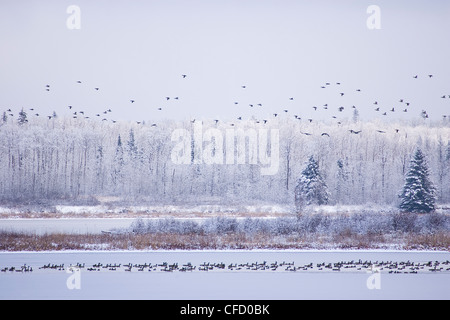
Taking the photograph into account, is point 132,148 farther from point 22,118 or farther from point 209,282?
point 209,282

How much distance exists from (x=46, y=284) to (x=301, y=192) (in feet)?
133

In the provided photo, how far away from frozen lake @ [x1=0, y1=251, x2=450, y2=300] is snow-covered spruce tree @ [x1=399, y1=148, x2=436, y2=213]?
81.6 ft

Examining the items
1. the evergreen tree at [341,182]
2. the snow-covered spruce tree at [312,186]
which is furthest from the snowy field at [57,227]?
the evergreen tree at [341,182]

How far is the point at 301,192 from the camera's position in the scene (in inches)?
2188

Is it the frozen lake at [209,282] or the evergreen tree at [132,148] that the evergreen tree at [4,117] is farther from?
the frozen lake at [209,282]

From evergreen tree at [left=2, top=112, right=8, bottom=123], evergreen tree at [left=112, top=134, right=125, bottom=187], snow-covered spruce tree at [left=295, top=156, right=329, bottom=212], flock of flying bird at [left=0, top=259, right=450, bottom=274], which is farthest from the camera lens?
evergreen tree at [left=2, top=112, right=8, bottom=123]

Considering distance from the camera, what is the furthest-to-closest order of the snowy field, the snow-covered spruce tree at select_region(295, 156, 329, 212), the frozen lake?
the snow-covered spruce tree at select_region(295, 156, 329, 212)
the snowy field
the frozen lake

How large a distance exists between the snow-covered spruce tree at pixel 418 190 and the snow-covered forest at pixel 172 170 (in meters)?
15.5

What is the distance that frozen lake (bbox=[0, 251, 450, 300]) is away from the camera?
16078mm

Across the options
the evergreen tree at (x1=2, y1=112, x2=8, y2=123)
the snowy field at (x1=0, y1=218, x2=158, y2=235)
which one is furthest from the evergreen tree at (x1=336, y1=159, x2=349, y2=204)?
the evergreen tree at (x1=2, y1=112, x2=8, y2=123)

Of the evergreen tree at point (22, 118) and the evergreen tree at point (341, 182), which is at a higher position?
the evergreen tree at point (22, 118)

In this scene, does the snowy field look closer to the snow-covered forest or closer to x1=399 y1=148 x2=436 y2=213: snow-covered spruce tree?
the snow-covered forest

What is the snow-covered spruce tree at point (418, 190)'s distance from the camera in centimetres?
4744
